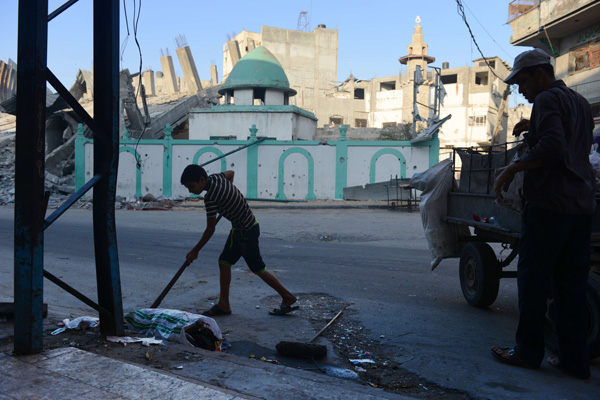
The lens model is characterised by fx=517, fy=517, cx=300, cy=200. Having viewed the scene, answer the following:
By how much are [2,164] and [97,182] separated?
97.7 ft

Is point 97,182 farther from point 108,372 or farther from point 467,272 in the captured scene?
point 467,272

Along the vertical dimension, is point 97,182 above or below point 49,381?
above

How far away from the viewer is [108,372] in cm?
289

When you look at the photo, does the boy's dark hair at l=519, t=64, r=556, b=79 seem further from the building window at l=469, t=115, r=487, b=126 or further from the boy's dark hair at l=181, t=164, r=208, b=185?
the building window at l=469, t=115, r=487, b=126

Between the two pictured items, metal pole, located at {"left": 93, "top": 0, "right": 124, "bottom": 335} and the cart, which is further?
the cart

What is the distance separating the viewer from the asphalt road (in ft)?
11.7

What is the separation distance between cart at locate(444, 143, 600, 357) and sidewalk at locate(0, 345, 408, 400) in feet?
6.74

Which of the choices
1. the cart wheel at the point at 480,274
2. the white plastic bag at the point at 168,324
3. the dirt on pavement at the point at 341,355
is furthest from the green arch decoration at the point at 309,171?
the white plastic bag at the point at 168,324

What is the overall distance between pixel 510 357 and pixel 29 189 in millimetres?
3336

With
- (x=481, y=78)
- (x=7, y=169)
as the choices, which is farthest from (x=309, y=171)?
(x=481, y=78)

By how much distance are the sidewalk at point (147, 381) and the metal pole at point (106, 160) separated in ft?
1.53

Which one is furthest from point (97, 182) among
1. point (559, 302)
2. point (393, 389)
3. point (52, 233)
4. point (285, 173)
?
point (285, 173)

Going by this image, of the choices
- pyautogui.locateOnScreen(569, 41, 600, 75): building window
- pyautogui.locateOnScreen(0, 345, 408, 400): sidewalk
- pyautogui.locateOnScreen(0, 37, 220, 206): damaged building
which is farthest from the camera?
pyautogui.locateOnScreen(0, 37, 220, 206): damaged building

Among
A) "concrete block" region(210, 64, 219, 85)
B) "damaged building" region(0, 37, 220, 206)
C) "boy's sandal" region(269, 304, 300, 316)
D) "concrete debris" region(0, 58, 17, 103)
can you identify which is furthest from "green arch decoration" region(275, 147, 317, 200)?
"concrete block" region(210, 64, 219, 85)
